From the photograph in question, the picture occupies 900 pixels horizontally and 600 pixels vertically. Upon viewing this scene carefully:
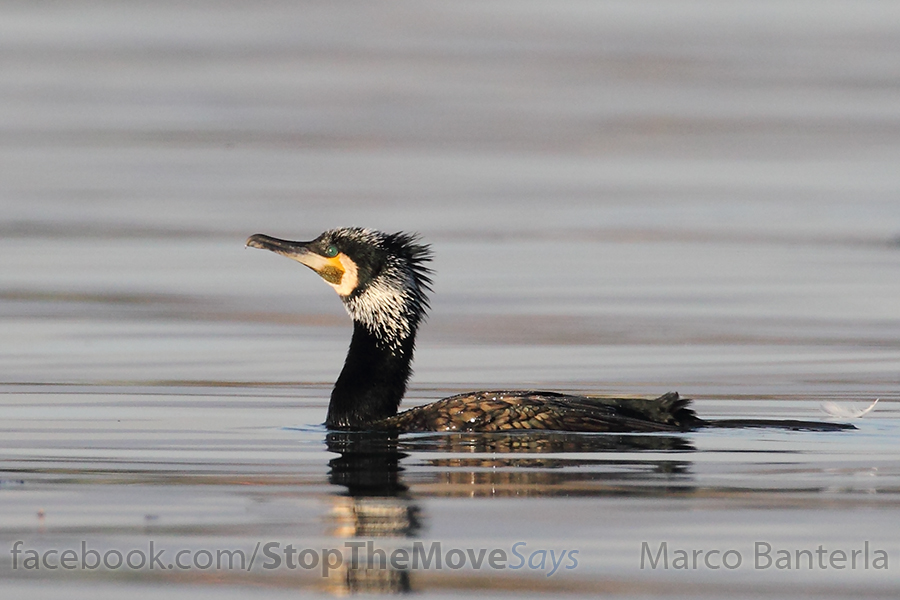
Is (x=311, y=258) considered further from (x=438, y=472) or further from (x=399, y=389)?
(x=438, y=472)

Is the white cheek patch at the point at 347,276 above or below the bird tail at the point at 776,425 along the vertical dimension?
above

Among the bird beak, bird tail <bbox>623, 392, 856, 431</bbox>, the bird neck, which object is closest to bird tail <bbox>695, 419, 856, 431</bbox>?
bird tail <bbox>623, 392, 856, 431</bbox>

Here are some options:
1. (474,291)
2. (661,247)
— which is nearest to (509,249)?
(661,247)

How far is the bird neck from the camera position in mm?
12680

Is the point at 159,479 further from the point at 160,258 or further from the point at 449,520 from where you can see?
the point at 160,258

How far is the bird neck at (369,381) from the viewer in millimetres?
12680

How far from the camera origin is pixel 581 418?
39.2ft

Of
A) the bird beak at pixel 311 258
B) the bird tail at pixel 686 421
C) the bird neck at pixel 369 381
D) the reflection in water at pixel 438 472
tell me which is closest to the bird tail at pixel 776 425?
the bird tail at pixel 686 421

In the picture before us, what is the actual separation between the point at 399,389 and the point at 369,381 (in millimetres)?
194

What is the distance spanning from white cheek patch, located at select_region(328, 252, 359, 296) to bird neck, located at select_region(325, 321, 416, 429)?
216 mm

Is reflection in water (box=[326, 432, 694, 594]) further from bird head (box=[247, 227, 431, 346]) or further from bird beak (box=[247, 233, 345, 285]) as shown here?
bird beak (box=[247, 233, 345, 285])

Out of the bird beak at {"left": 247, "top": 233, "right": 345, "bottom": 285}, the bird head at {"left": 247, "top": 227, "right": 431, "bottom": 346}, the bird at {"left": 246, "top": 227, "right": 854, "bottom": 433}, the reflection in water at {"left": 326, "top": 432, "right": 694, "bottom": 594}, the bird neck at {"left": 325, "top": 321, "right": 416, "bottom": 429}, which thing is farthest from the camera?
the bird beak at {"left": 247, "top": 233, "right": 345, "bottom": 285}

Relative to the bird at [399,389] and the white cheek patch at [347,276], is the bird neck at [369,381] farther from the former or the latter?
the white cheek patch at [347,276]

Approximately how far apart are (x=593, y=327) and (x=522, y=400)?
562cm
